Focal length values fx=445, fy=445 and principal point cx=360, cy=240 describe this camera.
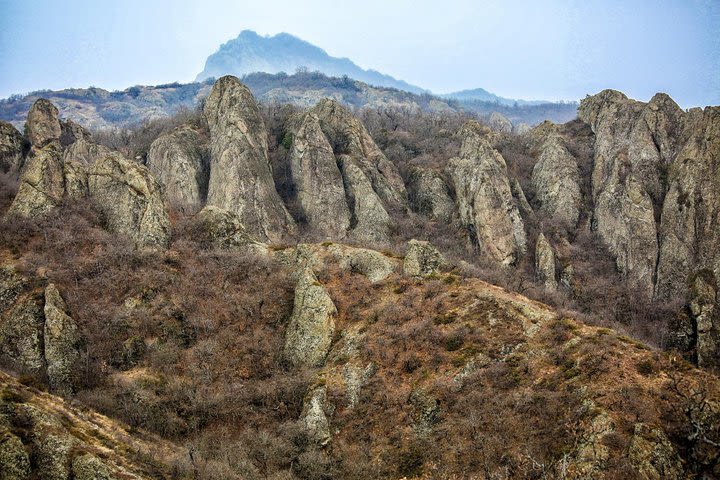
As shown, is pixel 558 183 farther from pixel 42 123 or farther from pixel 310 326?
pixel 42 123

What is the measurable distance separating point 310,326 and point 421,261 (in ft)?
32.2

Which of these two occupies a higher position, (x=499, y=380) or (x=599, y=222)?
(x=599, y=222)

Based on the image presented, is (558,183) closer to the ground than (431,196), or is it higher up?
higher up

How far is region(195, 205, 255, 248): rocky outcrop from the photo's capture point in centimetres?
3688

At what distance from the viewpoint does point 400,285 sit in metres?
30.9

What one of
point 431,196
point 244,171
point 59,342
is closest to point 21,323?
point 59,342

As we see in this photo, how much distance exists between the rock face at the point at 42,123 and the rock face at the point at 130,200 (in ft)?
130

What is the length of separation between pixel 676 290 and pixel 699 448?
45549 mm

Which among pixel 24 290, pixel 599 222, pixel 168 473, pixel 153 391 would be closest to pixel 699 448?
pixel 168 473

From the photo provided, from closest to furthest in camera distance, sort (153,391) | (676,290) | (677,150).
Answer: (153,391) < (676,290) < (677,150)

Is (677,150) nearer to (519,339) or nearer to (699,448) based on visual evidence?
(519,339)

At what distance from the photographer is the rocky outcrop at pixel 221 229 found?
121ft

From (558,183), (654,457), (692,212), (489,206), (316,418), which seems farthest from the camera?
(558,183)

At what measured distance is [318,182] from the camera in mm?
63875
